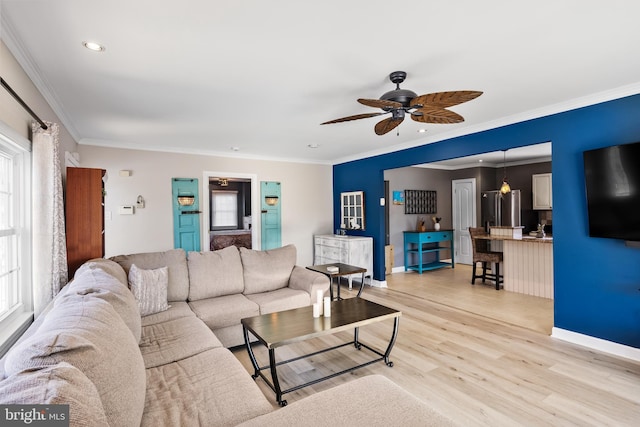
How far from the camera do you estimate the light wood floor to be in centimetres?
219

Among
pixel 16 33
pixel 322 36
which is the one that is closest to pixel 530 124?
pixel 322 36

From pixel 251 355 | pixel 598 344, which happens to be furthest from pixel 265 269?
pixel 598 344

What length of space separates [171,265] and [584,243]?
14.1ft

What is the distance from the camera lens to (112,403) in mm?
1121

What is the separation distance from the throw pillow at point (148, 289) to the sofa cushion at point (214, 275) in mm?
364

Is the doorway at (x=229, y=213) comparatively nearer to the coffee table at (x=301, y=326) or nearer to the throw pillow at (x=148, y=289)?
the throw pillow at (x=148, y=289)

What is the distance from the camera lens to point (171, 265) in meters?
3.37

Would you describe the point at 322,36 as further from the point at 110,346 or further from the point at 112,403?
the point at 112,403

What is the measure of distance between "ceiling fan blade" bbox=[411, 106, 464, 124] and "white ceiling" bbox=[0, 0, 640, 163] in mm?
330

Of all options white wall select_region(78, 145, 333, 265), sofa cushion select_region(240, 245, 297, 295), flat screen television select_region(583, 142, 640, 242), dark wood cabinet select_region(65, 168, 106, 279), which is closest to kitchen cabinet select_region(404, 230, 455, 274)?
white wall select_region(78, 145, 333, 265)

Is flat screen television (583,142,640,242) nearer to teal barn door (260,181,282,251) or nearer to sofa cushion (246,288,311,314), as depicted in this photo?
sofa cushion (246,288,311,314)

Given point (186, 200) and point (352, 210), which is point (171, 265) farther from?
point (352, 210)

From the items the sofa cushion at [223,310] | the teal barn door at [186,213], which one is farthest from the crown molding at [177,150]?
the sofa cushion at [223,310]

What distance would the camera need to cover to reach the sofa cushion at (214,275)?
342 centimetres
